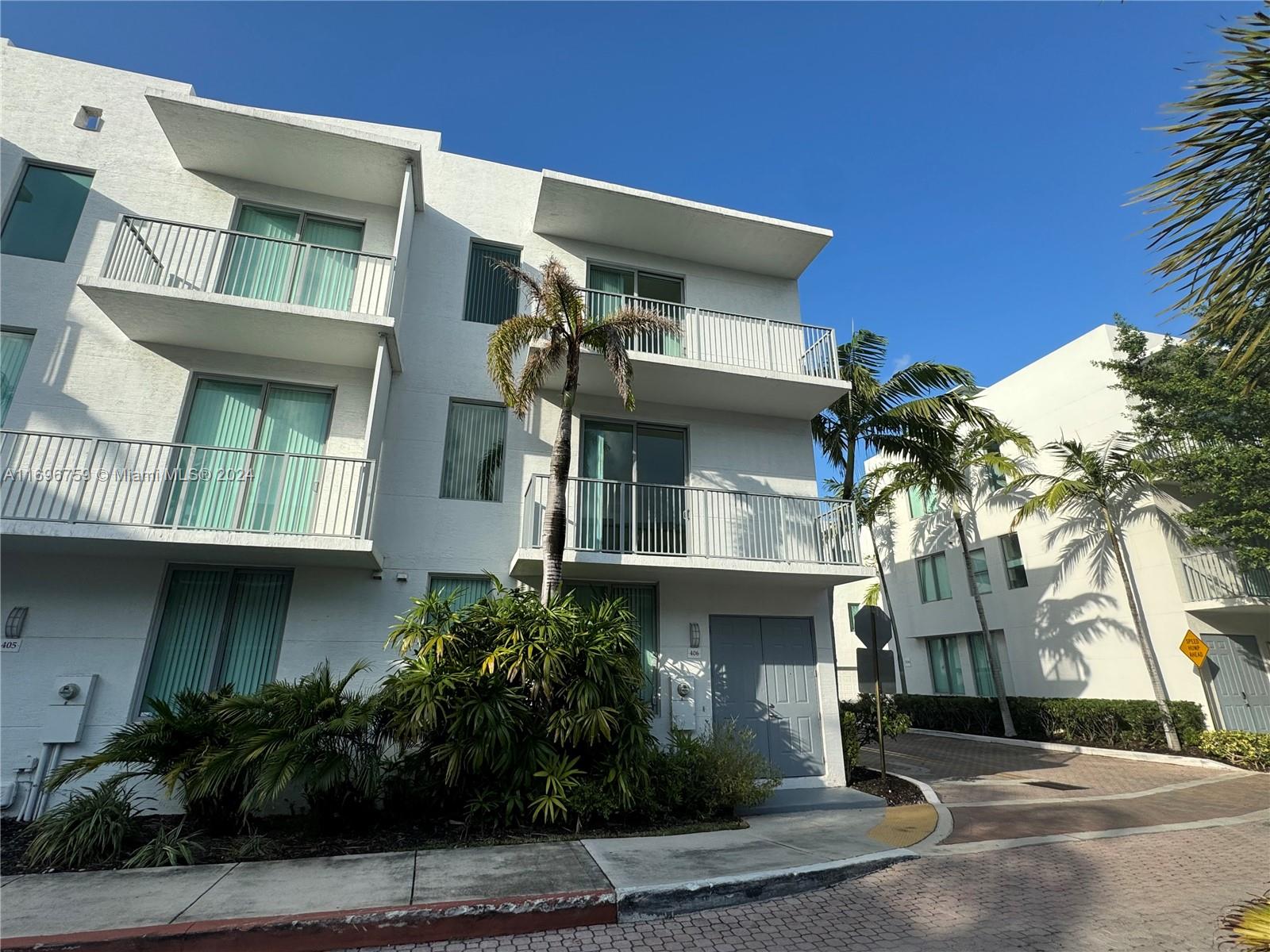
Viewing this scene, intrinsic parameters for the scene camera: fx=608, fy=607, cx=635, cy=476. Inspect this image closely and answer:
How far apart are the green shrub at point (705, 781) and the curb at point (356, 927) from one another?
110 inches

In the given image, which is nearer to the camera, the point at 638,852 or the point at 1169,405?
the point at 638,852

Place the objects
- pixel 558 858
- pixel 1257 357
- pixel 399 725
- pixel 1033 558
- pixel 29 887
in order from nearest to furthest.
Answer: pixel 1257 357 < pixel 29 887 < pixel 558 858 < pixel 399 725 < pixel 1033 558

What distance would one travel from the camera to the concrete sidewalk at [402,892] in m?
4.30

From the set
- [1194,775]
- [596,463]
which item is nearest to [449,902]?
[596,463]

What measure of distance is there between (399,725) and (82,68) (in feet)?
39.8

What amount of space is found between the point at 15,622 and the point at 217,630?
7.26 feet

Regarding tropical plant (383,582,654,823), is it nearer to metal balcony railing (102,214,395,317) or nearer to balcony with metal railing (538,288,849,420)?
balcony with metal railing (538,288,849,420)

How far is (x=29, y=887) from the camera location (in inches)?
201

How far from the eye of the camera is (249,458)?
28.3ft

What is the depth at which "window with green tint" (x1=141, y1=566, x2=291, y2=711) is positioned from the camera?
7992mm

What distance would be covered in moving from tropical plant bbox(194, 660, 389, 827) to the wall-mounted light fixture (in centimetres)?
318

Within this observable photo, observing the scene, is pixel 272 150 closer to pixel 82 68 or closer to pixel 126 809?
pixel 82 68

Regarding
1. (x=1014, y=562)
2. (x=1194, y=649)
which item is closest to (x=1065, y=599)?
(x=1014, y=562)

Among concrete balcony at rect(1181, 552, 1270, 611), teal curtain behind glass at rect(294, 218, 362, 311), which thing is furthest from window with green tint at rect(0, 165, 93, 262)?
concrete balcony at rect(1181, 552, 1270, 611)
